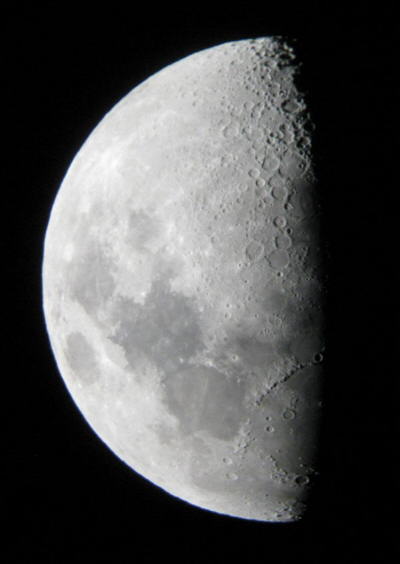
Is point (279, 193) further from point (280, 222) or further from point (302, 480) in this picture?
point (302, 480)

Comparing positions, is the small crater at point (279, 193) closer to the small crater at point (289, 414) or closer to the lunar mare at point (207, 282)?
the lunar mare at point (207, 282)

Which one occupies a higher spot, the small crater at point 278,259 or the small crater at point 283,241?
the small crater at point 283,241

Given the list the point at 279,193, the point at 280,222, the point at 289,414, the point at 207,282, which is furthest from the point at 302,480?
the point at 279,193

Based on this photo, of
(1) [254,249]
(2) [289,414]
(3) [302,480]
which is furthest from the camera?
(3) [302,480]

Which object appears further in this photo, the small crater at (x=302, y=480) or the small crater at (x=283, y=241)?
the small crater at (x=302, y=480)

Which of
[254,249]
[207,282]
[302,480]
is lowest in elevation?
[302,480]

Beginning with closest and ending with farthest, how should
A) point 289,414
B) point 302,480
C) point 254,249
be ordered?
point 254,249, point 289,414, point 302,480

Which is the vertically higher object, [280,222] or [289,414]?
[280,222]

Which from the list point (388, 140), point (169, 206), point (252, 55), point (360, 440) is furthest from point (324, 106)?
point (360, 440)

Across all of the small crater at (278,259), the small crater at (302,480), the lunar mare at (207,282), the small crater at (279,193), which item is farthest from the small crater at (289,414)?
the small crater at (279,193)

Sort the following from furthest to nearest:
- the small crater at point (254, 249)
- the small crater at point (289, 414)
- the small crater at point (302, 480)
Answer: the small crater at point (302, 480), the small crater at point (289, 414), the small crater at point (254, 249)
